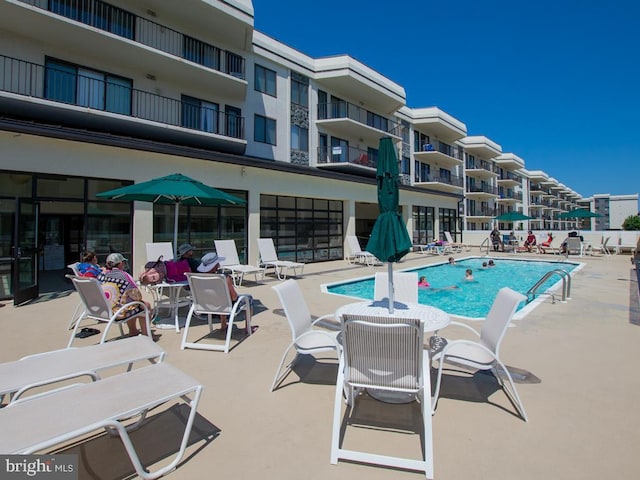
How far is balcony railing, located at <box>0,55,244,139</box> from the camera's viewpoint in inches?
396

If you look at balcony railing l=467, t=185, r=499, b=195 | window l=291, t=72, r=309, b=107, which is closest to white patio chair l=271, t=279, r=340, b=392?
window l=291, t=72, r=309, b=107

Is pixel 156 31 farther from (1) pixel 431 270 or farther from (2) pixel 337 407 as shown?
(2) pixel 337 407

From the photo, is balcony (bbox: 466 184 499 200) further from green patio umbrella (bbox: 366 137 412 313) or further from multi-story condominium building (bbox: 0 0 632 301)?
green patio umbrella (bbox: 366 137 412 313)

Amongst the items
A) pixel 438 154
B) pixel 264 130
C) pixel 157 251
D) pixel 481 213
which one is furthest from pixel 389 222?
pixel 481 213

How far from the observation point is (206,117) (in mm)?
14570

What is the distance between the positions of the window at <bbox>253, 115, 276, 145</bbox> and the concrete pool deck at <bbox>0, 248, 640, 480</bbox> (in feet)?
44.6

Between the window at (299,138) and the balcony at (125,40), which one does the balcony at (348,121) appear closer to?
the window at (299,138)

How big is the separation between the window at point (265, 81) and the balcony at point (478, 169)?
25.7m

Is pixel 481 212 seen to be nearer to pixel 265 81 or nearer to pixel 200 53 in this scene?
pixel 265 81

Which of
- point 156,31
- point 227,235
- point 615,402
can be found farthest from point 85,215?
point 615,402

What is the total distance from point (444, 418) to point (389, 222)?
1898mm

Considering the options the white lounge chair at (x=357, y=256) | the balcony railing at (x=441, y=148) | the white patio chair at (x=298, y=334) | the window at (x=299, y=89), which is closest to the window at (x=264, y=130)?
the window at (x=299, y=89)

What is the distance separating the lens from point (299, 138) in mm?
18781

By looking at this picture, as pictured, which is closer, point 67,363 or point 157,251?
point 67,363
